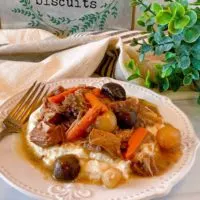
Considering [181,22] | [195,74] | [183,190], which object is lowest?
[183,190]

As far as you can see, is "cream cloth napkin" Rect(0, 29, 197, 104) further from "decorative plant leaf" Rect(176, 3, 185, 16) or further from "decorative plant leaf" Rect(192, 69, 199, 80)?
"decorative plant leaf" Rect(176, 3, 185, 16)

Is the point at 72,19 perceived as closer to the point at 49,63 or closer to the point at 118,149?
the point at 49,63

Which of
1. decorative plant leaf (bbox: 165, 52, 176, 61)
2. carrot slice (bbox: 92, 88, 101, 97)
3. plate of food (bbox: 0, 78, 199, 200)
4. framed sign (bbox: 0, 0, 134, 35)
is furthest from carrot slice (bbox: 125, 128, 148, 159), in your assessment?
framed sign (bbox: 0, 0, 134, 35)

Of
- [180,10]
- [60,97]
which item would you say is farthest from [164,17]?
[60,97]

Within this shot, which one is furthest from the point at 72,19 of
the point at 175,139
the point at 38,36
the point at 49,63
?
the point at 175,139

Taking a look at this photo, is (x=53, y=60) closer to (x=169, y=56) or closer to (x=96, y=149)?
(x=169, y=56)

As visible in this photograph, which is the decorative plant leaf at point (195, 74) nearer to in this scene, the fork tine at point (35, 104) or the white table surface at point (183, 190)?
the white table surface at point (183, 190)
